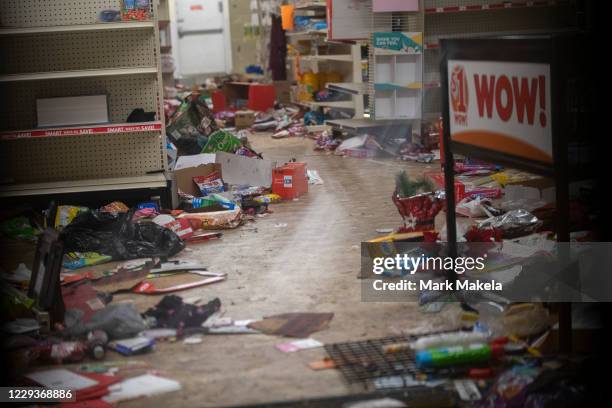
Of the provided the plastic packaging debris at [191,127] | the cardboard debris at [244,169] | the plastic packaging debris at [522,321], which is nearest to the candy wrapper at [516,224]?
the plastic packaging debris at [522,321]

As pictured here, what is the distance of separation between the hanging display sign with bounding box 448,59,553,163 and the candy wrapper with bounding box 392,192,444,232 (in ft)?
3.23

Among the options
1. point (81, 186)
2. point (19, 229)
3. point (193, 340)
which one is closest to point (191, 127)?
point (81, 186)

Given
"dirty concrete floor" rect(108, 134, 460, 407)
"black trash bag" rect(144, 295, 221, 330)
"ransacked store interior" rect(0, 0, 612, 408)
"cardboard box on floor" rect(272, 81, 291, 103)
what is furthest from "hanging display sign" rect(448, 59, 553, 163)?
"cardboard box on floor" rect(272, 81, 291, 103)

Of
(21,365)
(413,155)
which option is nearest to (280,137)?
(413,155)

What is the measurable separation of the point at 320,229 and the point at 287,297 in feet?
5.41

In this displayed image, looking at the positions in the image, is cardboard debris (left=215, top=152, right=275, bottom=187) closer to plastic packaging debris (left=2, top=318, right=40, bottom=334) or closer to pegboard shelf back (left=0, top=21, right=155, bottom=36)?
pegboard shelf back (left=0, top=21, right=155, bottom=36)

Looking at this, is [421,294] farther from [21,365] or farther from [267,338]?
[21,365]

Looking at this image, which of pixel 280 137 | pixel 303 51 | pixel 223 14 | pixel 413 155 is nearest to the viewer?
pixel 413 155

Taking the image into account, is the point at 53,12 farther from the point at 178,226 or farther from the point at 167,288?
the point at 167,288

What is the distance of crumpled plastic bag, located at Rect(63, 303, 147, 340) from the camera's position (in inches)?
157

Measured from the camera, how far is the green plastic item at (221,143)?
8344 mm

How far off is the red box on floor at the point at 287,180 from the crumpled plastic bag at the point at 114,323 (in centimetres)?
334

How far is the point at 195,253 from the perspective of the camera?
5594mm

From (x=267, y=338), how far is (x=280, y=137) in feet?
27.6
